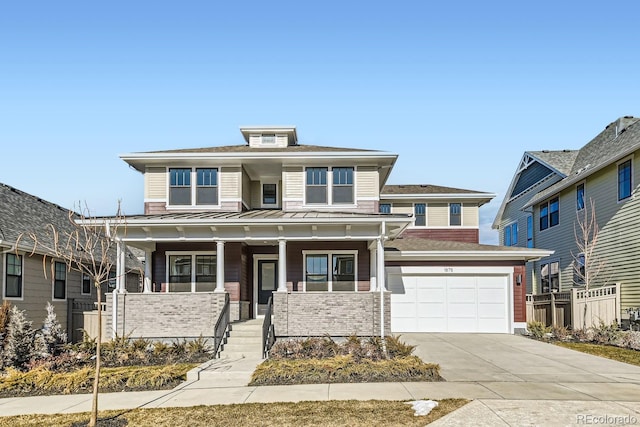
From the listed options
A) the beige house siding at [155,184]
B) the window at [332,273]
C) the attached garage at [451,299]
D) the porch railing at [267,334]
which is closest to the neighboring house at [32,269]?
the beige house siding at [155,184]

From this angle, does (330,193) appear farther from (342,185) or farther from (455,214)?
(455,214)

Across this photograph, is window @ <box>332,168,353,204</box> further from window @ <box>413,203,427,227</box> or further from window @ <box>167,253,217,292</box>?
window @ <box>413,203,427,227</box>

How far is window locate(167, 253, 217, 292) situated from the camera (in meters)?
20.6

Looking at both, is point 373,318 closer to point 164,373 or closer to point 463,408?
point 164,373

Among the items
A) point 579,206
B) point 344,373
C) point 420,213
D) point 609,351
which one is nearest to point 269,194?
point 420,213

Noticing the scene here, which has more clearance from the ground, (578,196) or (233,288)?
(578,196)

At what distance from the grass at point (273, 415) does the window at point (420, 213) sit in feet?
64.8

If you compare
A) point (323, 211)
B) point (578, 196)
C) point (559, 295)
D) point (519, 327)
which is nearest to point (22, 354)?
point (323, 211)

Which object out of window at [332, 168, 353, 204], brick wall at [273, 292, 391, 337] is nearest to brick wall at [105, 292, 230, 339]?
brick wall at [273, 292, 391, 337]

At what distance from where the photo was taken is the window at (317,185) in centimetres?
2152

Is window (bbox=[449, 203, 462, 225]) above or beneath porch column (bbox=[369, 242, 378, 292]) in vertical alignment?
above

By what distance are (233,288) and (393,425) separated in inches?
462

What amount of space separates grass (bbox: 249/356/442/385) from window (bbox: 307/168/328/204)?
28.4 feet

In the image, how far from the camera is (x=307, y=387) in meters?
12.4
